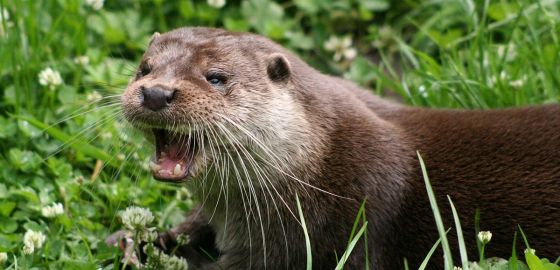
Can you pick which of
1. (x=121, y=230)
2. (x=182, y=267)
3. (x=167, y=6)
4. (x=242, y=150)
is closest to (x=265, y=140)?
(x=242, y=150)

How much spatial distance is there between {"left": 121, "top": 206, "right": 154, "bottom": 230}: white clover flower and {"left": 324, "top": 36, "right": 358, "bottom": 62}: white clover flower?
2.43m

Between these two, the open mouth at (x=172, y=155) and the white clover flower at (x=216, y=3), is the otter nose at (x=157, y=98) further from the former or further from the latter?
the white clover flower at (x=216, y=3)

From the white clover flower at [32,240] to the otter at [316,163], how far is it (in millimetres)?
537

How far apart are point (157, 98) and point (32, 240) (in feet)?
2.47

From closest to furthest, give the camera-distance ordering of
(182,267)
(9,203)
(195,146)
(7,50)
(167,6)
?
(195,146) → (182,267) → (9,203) → (7,50) → (167,6)

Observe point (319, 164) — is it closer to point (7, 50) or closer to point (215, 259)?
point (215, 259)

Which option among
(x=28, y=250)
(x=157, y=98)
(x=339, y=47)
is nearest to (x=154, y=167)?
(x=157, y=98)

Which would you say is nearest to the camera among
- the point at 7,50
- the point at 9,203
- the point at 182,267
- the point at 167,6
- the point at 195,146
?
the point at 195,146

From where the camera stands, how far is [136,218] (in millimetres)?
3350

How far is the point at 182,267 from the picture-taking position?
11.4 ft

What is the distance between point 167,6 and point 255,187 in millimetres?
2358

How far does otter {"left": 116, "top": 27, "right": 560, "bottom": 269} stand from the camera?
326 cm

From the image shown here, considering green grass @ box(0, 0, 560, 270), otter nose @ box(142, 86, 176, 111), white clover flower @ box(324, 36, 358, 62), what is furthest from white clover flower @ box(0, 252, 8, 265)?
white clover flower @ box(324, 36, 358, 62)

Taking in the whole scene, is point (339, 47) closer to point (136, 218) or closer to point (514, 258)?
point (136, 218)
